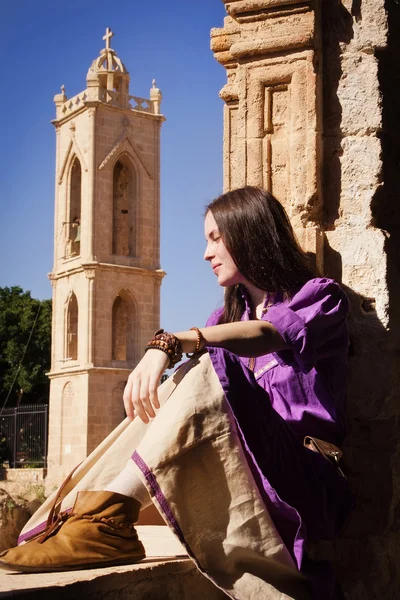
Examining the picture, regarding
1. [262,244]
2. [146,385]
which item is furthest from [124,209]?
[146,385]

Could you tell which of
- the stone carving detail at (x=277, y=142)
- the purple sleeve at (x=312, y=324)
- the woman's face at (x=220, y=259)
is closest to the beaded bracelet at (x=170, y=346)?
the purple sleeve at (x=312, y=324)

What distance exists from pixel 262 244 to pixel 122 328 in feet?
103

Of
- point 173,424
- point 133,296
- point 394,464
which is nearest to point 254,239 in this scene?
point 173,424

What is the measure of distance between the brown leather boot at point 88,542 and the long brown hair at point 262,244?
0.83 m

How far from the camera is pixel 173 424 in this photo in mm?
2326

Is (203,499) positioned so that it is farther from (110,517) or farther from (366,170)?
(366,170)

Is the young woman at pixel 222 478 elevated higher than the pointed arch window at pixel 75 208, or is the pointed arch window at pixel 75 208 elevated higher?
the pointed arch window at pixel 75 208

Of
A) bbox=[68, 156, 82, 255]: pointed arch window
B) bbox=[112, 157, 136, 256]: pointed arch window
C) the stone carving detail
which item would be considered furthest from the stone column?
bbox=[68, 156, 82, 255]: pointed arch window

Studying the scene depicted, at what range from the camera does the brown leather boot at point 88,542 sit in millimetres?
2230

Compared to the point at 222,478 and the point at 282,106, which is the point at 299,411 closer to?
the point at 222,478

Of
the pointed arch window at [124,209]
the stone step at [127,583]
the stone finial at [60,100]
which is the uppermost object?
the stone finial at [60,100]

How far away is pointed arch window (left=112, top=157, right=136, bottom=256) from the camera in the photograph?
33844 millimetres

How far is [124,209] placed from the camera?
3438 cm

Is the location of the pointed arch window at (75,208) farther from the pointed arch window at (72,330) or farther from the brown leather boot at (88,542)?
the brown leather boot at (88,542)
